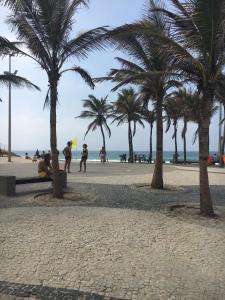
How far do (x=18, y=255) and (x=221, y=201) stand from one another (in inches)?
289

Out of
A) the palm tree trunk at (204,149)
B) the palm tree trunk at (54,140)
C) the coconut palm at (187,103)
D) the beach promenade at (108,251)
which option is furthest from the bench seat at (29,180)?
the coconut palm at (187,103)

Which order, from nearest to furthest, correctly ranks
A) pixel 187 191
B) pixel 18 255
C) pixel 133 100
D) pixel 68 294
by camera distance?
pixel 68 294
pixel 18 255
pixel 187 191
pixel 133 100

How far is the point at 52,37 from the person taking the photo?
12.1 m

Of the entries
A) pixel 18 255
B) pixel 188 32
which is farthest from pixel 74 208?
pixel 188 32

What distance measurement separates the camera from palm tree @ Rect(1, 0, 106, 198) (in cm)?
1192

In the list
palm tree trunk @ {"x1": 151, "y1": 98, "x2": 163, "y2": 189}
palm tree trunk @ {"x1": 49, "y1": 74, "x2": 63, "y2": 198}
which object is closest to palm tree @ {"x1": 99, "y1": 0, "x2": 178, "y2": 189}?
palm tree trunk @ {"x1": 151, "y1": 98, "x2": 163, "y2": 189}

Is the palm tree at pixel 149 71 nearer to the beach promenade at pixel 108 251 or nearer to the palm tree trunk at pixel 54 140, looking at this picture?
the palm tree trunk at pixel 54 140

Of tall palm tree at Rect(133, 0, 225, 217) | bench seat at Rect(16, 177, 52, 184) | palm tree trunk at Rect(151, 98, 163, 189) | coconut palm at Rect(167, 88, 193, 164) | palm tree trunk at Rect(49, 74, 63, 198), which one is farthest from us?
coconut palm at Rect(167, 88, 193, 164)

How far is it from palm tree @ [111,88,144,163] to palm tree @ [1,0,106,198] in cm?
3280

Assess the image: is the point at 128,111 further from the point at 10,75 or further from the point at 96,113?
the point at 10,75

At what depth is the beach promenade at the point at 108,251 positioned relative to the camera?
6.25 m

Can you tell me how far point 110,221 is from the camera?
30.3 ft

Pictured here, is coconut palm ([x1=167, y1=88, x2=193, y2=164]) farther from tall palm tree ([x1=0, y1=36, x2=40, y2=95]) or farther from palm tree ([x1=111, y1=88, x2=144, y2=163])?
tall palm tree ([x1=0, y1=36, x2=40, y2=95])

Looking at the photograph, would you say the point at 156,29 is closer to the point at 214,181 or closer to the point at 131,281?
the point at 131,281
